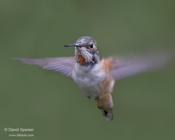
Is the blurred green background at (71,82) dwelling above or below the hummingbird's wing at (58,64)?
above

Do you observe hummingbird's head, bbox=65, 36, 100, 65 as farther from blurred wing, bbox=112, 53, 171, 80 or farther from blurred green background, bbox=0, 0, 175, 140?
blurred green background, bbox=0, 0, 175, 140

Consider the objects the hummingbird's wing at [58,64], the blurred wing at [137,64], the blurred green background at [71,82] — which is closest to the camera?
the blurred wing at [137,64]

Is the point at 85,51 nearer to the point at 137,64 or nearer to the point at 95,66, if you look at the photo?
the point at 95,66

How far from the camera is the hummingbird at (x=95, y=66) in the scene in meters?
2.11

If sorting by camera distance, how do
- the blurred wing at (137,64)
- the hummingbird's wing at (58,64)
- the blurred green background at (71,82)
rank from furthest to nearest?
the blurred green background at (71,82), the hummingbird's wing at (58,64), the blurred wing at (137,64)

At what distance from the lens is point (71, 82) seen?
4.16m

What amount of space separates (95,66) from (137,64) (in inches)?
6.7

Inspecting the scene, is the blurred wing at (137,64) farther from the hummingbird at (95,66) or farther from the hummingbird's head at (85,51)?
the hummingbird's head at (85,51)

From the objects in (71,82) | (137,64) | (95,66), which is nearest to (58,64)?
(95,66)

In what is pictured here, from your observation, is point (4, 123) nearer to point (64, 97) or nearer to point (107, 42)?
point (64, 97)

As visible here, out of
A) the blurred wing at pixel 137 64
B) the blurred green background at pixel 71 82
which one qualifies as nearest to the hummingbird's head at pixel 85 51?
the blurred wing at pixel 137 64

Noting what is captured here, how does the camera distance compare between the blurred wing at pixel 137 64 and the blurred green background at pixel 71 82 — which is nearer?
the blurred wing at pixel 137 64

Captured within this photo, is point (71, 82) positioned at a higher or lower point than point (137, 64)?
higher

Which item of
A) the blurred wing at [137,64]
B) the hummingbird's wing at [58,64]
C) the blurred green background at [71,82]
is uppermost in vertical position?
the blurred green background at [71,82]
